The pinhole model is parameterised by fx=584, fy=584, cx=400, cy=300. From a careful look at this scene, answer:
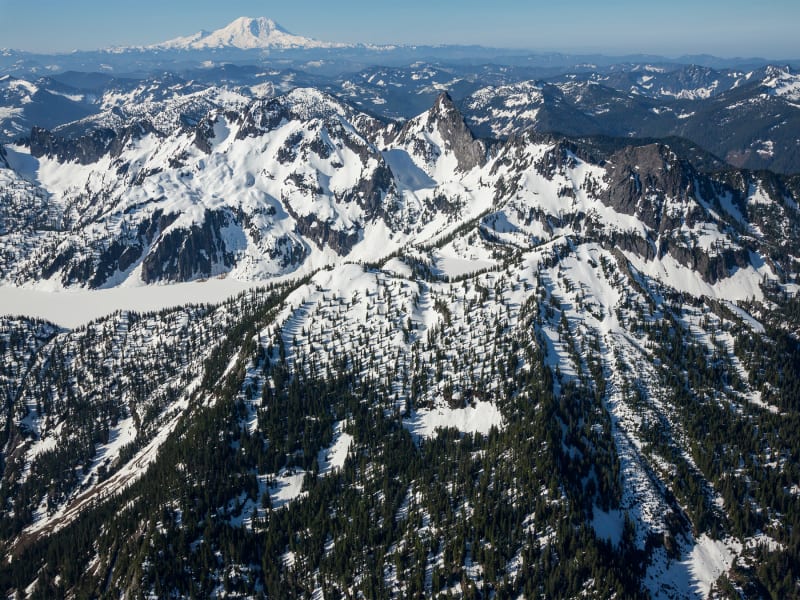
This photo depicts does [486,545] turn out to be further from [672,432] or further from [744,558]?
[672,432]

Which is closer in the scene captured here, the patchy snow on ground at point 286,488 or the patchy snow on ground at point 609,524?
the patchy snow on ground at point 609,524

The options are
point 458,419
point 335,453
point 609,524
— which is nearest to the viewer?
point 609,524

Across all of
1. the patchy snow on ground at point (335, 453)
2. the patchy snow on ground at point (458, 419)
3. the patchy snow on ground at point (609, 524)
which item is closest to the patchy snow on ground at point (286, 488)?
the patchy snow on ground at point (335, 453)

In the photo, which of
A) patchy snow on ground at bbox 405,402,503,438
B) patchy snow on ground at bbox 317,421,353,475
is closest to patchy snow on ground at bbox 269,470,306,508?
patchy snow on ground at bbox 317,421,353,475

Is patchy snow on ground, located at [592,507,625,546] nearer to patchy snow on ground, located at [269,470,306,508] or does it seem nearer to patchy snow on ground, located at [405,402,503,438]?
patchy snow on ground, located at [405,402,503,438]

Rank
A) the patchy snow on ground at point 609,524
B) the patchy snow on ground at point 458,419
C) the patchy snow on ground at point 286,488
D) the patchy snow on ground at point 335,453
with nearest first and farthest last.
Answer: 1. the patchy snow on ground at point 609,524
2. the patchy snow on ground at point 286,488
3. the patchy snow on ground at point 335,453
4. the patchy snow on ground at point 458,419

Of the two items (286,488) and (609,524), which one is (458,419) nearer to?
(286,488)

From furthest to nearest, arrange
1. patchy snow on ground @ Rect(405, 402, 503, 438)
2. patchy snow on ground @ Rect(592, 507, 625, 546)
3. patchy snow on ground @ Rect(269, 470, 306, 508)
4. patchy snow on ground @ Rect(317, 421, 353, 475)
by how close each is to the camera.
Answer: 1. patchy snow on ground @ Rect(405, 402, 503, 438)
2. patchy snow on ground @ Rect(317, 421, 353, 475)
3. patchy snow on ground @ Rect(269, 470, 306, 508)
4. patchy snow on ground @ Rect(592, 507, 625, 546)

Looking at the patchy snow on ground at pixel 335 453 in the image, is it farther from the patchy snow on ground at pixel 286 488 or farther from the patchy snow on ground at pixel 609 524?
the patchy snow on ground at pixel 609 524

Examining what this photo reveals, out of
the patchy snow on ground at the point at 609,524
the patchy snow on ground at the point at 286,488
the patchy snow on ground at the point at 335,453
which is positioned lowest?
the patchy snow on ground at the point at 286,488

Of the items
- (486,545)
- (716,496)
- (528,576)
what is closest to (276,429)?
(486,545)

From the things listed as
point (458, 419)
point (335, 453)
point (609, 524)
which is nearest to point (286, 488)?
point (335, 453)
